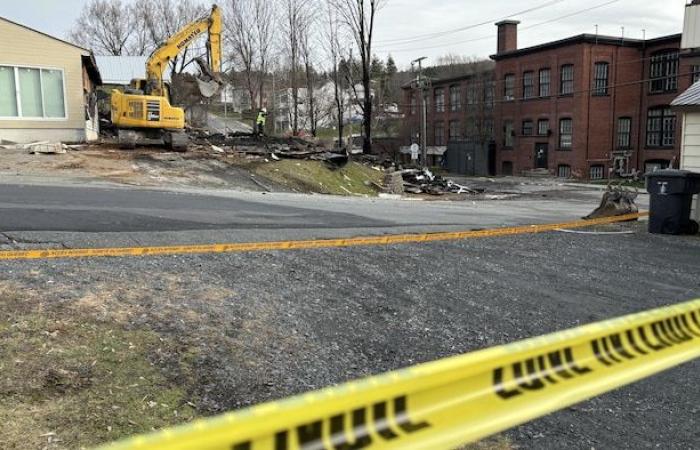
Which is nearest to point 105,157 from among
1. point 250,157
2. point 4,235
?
point 250,157

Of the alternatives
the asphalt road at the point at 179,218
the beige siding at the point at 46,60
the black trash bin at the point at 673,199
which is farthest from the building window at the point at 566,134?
the black trash bin at the point at 673,199

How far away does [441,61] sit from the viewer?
302 feet

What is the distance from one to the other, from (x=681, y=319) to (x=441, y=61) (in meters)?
93.0

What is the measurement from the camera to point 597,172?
4456cm

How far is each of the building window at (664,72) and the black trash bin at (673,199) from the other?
33664mm

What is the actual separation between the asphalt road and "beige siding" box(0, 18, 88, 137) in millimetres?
9780

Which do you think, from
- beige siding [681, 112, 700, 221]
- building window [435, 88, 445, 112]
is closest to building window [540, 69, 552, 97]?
building window [435, 88, 445, 112]

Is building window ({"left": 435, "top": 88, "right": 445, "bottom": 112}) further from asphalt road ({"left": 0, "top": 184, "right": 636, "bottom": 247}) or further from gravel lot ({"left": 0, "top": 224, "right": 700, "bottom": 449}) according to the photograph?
gravel lot ({"left": 0, "top": 224, "right": 700, "bottom": 449})

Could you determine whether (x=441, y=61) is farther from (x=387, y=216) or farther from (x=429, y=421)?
(x=429, y=421)

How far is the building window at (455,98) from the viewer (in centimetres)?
5759

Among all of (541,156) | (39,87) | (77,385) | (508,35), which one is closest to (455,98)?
(508,35)

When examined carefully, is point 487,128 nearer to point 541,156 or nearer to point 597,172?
point 541,156

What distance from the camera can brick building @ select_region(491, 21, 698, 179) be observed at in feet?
138

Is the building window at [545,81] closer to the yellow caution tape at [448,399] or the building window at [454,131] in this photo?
the building window at [454,131]
